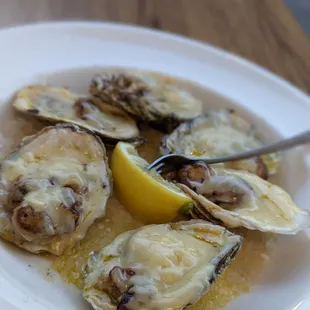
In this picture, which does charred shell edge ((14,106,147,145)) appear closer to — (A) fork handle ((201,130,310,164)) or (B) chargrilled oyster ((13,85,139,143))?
(B) chargrilled oyster ((13,85,139,143))

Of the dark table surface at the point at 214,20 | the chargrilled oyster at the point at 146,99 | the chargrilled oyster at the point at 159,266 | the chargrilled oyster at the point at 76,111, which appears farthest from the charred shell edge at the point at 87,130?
the dark table surface at the point at 214,20

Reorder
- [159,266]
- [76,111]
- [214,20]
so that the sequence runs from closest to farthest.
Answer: [159,266]
[76,111]
[214,20]

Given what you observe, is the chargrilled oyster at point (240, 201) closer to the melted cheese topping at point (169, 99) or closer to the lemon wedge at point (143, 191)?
the lemon wedge at point (143, 191)

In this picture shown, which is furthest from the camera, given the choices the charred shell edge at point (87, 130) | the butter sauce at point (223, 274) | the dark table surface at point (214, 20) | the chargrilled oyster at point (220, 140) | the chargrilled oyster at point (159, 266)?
the dark table surface at point (214, 20)

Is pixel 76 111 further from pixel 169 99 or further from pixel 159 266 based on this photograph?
pixel 159 266

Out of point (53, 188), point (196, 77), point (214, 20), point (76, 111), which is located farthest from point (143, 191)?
point (214, 20)

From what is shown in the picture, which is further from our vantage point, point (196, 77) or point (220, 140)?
point (196, 77)
